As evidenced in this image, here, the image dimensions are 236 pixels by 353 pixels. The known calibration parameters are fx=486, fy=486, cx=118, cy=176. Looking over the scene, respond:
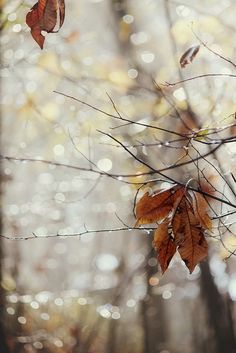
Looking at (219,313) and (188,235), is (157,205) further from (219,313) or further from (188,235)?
(219,313)

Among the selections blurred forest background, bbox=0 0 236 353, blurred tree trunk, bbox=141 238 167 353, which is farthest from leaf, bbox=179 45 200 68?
blurred tree trunk, bbox=141 238 167 353

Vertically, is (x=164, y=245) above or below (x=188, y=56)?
below

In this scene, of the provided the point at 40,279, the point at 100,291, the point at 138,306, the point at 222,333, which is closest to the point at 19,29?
the point at 222,333

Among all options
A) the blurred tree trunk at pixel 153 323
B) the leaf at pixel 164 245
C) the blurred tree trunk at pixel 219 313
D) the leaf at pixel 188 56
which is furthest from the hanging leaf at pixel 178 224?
the blurred tree trunk at pixel 153 323

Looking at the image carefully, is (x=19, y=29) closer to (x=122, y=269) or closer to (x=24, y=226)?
(x=24, y=226)

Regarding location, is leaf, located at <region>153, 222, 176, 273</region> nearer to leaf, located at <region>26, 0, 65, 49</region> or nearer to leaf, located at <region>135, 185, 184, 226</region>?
leaf, located at <region>135, 185, 184, 226</region>

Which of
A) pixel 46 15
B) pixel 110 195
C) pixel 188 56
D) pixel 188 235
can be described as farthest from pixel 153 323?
pixel 46 15
